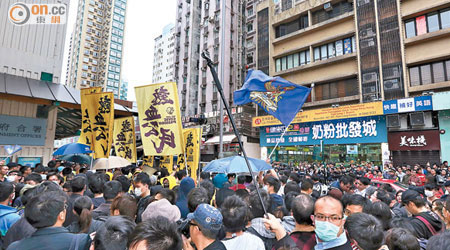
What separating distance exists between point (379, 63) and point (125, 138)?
20173mm

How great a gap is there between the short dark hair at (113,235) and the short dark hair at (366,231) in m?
1.83

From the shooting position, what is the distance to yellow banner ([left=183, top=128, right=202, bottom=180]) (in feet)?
27.9

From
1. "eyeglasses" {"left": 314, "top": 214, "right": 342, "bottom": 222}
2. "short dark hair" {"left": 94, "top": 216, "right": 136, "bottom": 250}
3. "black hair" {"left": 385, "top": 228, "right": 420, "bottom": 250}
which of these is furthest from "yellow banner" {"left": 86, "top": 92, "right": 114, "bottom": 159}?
"black hair" {"left": 385, "top": 228, "right": 420, "bottom": 250}

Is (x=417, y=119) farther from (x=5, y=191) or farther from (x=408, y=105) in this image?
(x=5, y=191)

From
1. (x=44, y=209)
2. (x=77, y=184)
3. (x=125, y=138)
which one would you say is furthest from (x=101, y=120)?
(x=44, y=209)

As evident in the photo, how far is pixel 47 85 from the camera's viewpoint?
9617 mm

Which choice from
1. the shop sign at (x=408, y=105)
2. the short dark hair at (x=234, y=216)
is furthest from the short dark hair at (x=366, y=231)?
the shop sign at (x=408, y=105)

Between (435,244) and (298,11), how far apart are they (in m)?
27.7

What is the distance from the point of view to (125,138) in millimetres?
8719

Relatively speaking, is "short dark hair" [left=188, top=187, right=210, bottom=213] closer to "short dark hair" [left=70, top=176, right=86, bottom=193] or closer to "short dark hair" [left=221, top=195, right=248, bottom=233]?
"short dark hair" [left=221, top=195, right=248, bottom=233]

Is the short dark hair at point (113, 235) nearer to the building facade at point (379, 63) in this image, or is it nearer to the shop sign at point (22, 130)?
the shop sign at point (22, 130)

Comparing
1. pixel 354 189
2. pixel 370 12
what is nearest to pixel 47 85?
pixel 354 189

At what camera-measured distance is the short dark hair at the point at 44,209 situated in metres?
1.89

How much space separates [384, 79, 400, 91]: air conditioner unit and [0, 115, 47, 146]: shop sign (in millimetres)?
22604
